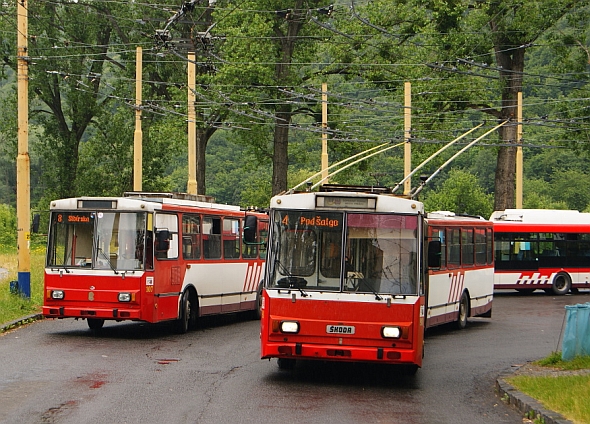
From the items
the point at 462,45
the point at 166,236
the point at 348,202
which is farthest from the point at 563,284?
the point at 348,202

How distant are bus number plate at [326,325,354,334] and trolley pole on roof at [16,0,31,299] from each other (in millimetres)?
12258

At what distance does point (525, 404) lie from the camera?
40.8ft

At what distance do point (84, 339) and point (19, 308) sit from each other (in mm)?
4621

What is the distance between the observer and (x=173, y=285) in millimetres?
20812

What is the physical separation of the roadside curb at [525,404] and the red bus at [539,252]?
24.2 m

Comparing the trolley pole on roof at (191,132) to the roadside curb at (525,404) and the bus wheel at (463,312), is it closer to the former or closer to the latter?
the bus wheel at (463,312)

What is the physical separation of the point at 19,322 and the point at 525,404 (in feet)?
40.2

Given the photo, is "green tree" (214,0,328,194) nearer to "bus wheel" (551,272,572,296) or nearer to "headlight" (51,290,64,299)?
Result: "bus wheel" (551,272,572,296)

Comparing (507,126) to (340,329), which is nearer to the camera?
(340,329)

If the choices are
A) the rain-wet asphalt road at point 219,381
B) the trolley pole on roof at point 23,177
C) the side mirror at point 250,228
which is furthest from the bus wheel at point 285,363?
the trolley pole on roof at point 23,177

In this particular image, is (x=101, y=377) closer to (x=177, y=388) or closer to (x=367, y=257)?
(x=177, y=388)

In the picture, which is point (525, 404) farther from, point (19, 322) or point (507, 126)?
point (507, 126)

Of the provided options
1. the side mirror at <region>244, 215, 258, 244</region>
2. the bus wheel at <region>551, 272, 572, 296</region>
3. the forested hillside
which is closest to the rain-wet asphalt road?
the side mirror at <region>244, 215, 258, 244</region>

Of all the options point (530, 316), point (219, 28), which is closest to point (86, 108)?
point (219, 28)
